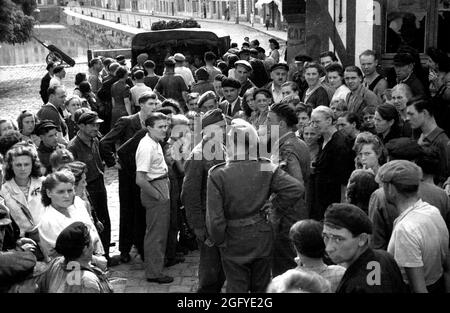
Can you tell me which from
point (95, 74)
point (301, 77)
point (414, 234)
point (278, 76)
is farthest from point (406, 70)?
point (95, 74)

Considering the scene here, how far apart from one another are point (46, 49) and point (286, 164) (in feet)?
161

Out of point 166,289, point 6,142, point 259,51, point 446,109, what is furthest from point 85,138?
point 259,51

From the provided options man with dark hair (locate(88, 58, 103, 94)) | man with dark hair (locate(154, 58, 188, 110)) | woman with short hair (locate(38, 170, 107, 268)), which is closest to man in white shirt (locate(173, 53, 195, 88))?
man with dark hair (locate(154, 58, 188, 110))

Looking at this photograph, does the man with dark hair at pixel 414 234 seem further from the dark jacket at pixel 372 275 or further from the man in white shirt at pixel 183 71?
the man in white shirt at pixel 183 71

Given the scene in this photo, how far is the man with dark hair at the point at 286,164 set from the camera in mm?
5871

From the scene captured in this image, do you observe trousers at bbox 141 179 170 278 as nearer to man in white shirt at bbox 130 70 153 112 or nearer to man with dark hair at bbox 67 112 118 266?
man with dark hair at bbox 67 112 118 266

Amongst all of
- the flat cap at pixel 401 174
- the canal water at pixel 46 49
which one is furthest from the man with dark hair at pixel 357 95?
the canal water at pixel 46 49

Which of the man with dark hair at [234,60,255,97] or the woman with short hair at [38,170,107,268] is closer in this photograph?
the woman with short hair at [38,170,107,268]

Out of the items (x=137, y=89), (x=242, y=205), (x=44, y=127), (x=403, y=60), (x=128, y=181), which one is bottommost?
(x=128, y=181)

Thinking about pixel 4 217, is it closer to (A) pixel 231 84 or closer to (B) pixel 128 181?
(B) pixel 128 181

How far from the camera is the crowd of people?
4.31 metres

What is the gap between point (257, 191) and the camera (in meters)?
5.34

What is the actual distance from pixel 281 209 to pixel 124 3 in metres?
98.3

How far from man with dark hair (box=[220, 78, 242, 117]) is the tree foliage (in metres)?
21.5
